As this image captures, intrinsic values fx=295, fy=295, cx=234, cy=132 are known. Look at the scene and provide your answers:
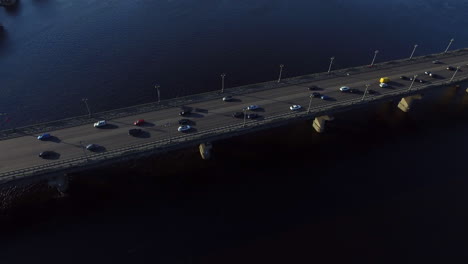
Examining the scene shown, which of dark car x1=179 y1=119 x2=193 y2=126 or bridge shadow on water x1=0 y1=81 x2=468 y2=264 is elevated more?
dark car x1=179 y1=119 x2=193 y2=126

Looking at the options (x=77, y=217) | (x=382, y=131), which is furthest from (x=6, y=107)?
(x=382, y=131)

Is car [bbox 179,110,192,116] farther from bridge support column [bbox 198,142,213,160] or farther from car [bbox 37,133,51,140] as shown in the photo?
car [bbox 37,133,51,140]

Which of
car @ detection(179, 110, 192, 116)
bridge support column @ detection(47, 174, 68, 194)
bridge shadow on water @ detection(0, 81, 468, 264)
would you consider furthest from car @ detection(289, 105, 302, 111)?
bridge support column @ detection(47, 174, 68, 194)

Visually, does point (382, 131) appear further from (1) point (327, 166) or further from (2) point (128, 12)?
(2) point (128, 12)

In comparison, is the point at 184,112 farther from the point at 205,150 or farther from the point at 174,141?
the point at 205,150

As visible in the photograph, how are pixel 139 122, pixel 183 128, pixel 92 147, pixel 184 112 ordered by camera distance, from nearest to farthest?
pixel 92 147 → pixel 183 128 → pixel 139 122 → pixel 184 112

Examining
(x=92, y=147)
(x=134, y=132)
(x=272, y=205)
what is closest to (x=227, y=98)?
(x=134, y=132)
